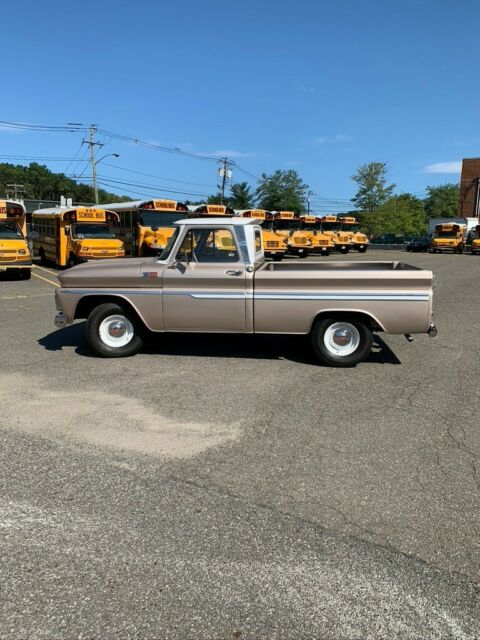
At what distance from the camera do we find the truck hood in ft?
22.5

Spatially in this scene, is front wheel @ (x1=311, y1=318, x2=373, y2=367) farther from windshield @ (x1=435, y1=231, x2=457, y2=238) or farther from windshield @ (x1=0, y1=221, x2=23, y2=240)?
windshield @ (x1=435, y1=231, x2=457, y2=238)

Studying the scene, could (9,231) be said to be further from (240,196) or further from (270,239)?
(240,196)

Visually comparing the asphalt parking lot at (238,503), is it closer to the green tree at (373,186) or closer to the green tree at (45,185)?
the green tree at (373,186)

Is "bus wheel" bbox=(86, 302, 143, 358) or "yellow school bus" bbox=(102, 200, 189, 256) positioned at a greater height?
"yellow school bus" bbox=(102, 200, 189, 256)

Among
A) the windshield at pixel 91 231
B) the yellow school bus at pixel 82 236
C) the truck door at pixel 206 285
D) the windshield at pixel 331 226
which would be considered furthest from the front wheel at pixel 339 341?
the windshield at pixel 331 226

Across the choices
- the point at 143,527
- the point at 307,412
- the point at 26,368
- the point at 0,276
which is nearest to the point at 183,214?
the point at 0,276

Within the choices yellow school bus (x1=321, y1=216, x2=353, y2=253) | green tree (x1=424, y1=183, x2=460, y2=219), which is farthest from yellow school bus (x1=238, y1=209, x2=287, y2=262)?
green tree (x1=424, y1=183, x2=460, y2=219)

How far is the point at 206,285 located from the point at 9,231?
1293 cm

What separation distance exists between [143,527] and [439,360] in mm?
5461

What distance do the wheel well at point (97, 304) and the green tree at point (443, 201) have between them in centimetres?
10154

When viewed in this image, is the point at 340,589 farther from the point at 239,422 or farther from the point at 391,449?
the point at 239,422

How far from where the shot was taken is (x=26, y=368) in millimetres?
6504

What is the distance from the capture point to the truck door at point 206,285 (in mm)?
6699

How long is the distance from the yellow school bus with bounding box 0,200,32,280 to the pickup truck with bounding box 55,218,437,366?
10.6 metres
